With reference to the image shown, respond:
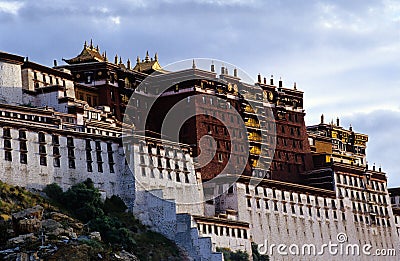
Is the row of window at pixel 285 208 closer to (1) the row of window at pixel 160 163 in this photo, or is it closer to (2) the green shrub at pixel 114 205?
(1) the row of window at pixel 160 163

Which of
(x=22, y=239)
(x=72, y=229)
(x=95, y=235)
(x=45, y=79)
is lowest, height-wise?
(x=22, y=239)

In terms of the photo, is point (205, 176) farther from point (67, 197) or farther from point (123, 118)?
point (67, 197)

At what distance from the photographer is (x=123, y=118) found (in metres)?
109

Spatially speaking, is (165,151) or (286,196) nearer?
(165,151)

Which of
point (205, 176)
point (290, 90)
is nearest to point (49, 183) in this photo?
point (205, 176)

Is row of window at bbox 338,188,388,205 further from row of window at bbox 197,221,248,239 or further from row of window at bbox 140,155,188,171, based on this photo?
row of window at bbox 140,155,188,171

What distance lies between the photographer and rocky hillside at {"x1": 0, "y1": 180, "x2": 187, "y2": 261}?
235ft

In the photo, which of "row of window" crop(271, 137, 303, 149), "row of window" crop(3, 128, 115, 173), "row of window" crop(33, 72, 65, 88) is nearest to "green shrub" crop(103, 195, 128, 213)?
"row of window" crop(3, 128, 115, 173)

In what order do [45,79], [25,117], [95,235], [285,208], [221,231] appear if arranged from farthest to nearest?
[285,208]
[45,79]
[221,231]
[25,117]
[95,235]
